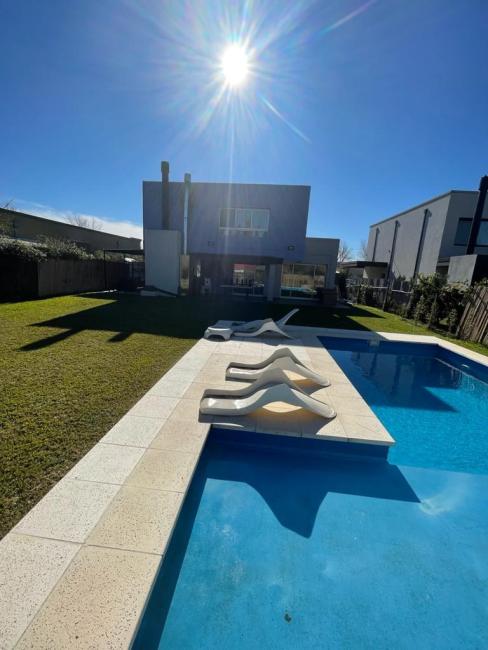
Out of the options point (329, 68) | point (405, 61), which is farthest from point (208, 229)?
point (405, 61)

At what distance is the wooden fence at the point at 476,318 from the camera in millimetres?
10086

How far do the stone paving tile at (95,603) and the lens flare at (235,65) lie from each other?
10.8 metres

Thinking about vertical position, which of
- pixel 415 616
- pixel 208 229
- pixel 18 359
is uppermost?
pixel 208 229

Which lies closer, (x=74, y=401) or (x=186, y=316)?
(x=74, y=401)

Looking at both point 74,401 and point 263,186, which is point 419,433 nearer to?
point 74,401

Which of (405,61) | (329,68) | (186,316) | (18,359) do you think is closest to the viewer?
(18,359)

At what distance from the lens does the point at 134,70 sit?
859 cm

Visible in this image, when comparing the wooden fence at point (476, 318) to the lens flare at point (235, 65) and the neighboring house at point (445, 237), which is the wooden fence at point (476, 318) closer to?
the neighboring house at point (445, 237)

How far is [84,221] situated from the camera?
Result: 53719 millimetres

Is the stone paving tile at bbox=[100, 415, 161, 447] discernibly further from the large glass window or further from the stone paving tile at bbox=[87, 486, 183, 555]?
the large glass window

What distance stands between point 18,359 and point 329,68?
35.5 feet

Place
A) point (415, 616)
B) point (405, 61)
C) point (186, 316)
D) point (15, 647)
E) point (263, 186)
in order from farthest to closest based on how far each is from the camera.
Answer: point (263, 186)
point (186, 316)
point (405, 61)
point (415, 616)
point (15, 647)

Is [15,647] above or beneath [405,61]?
beneath

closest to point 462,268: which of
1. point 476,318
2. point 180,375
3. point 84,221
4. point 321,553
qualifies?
point 476,318
